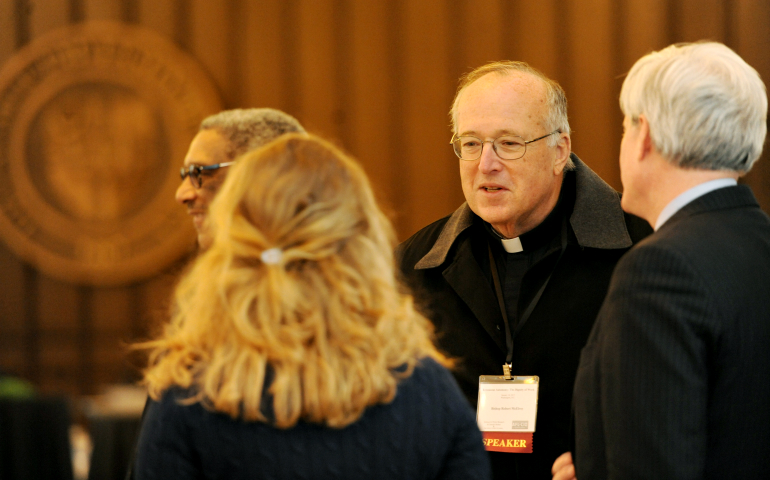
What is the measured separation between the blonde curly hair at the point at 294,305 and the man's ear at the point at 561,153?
122cm

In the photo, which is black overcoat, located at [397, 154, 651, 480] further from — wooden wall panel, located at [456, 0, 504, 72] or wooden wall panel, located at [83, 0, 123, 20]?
wooden wall panel, located at [83, 0, 123, 20]

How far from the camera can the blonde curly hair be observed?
0.96 meters

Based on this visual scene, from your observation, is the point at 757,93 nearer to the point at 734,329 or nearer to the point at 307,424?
the point at 734,329

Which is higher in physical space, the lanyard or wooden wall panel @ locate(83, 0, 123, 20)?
wooden wall panel @ locate(83, 0, 123, 20)

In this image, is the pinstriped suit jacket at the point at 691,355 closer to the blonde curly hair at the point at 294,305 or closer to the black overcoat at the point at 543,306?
the blonde curly hair at the point at 294,305

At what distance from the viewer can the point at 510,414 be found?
186cm

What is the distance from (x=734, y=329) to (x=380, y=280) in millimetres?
589

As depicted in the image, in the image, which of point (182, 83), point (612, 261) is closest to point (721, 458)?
point (612, 261)

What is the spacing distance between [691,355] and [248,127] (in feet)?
3.81

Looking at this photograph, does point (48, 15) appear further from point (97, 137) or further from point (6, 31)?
point (97, 137)

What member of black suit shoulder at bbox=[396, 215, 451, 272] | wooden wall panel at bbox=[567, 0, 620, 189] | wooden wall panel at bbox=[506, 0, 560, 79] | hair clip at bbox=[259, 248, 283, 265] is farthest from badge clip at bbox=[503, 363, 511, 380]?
wooden wall panel at bbox=[506, 0, 560, 79]

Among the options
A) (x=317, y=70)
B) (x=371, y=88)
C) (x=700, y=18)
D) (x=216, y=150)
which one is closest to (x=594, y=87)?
(x=700, y=18)

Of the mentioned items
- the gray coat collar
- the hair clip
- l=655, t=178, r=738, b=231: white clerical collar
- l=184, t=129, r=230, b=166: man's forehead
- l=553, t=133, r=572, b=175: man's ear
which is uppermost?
l=184, t=129, r=230, b=166: man's forehead

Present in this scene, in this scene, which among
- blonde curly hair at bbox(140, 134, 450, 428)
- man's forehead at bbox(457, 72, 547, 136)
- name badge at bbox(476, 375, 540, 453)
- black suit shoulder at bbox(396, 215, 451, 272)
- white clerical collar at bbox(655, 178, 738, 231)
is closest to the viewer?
blonde curly hair at bbox(140, 134, 450, 428)
